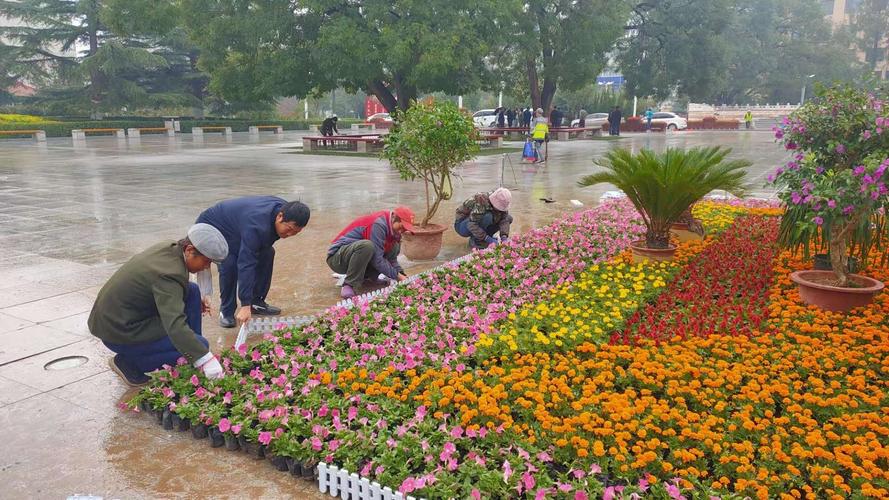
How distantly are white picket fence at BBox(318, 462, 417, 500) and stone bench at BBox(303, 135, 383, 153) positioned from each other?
19.8m

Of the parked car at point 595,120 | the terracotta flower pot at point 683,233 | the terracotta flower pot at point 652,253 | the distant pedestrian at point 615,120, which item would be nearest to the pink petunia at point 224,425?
the terracotta flower pot at point 652,253

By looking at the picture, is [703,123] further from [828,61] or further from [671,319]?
[671,319]

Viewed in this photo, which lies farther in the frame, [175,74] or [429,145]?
[175,74]

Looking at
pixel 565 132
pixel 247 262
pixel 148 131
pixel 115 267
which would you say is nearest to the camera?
pixel 247 262

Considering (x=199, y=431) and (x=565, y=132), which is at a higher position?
(x=565, y=132)

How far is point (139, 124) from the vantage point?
116ft

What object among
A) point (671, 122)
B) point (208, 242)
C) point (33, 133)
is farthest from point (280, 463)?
point (671, 122)

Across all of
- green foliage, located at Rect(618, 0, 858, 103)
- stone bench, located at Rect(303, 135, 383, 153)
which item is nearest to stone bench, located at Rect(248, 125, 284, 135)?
stone bench, located at Rect(303, 135, 383, 153)

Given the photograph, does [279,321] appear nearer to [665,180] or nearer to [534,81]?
[665,180]

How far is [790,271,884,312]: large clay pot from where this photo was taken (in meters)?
4.70

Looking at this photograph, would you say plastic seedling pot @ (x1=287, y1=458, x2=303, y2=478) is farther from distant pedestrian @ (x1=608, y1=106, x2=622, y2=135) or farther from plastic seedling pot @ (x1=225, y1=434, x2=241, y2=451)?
distant pedestrian @ (x1=608, y1=106, x2=622, y2=135)

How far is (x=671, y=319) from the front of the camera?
4715 mm

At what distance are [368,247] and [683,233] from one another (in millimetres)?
3743

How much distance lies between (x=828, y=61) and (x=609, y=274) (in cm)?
5414
